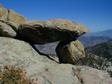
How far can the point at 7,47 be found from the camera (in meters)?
23.8

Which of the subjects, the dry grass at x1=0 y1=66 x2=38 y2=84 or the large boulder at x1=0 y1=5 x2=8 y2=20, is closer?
the dry grass at x1=0 y1=66 x2=38 y2=84

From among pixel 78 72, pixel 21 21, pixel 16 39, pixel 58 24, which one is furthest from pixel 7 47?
pixel 78 72

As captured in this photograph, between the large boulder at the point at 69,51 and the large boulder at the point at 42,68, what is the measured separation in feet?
7.05

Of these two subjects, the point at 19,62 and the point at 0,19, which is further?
the point at 0,19

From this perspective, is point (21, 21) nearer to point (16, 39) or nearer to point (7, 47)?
point (16, 39)

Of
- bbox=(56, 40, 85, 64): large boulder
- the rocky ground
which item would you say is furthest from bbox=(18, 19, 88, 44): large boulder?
bbox=(56, 40, 85, 64): large boulder

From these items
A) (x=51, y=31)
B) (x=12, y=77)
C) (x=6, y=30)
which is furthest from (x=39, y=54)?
(x=12, y=77)

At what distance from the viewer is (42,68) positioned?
2333cm

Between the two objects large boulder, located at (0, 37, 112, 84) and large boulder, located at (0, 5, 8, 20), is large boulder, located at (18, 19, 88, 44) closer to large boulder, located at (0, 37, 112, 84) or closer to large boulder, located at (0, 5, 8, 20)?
large boulder, located at (0, 37, 112, 84)

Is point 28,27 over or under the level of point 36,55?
over

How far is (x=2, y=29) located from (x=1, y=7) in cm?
245

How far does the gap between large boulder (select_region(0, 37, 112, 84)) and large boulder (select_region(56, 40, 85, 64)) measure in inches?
84.6

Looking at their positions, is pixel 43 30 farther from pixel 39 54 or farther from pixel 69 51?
pixel 69 51

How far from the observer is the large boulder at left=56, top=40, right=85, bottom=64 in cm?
2693
